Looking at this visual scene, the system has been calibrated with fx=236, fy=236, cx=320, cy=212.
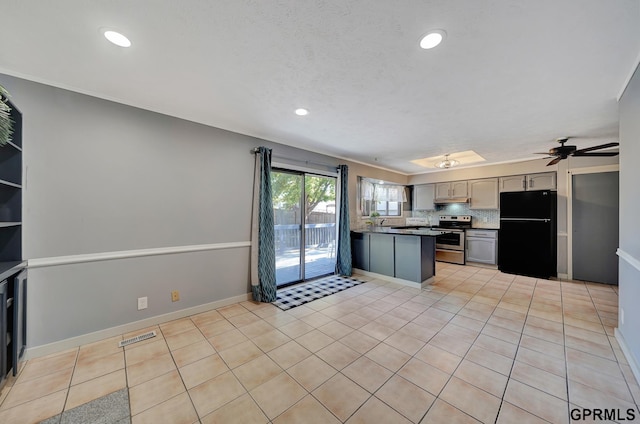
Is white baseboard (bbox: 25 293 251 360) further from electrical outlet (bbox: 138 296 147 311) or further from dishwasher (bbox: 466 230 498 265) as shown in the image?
dishwasher (bbox: 466 230 498 265)

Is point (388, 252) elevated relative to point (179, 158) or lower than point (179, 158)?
lower

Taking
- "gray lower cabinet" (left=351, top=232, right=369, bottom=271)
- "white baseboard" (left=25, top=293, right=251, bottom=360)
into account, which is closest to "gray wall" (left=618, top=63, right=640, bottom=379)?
"gray lower cabinet" (left=351, top=232, right=369, bottom=271)

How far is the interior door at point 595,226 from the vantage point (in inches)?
160

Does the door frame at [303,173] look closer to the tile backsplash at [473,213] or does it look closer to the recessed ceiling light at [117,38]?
the recessed ceiling light at [117,38]

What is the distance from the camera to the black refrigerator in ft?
14.7

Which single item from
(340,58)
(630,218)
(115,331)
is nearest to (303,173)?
(340,58)

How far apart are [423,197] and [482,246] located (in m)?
1.90

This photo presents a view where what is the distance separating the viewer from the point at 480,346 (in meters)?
2.29

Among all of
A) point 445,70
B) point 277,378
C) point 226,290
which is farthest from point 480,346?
point 226,290

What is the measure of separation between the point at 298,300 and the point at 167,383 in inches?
73.3

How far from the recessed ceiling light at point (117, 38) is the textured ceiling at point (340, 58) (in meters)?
0.07

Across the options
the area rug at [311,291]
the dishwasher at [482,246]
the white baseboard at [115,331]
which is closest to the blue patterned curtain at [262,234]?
the area rug at [311,291]

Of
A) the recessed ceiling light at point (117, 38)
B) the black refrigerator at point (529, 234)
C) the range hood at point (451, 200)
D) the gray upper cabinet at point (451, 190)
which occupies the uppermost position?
the recessed ceiling light at point (117, 38)

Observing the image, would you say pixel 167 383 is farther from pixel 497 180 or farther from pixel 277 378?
pixel 497 180
